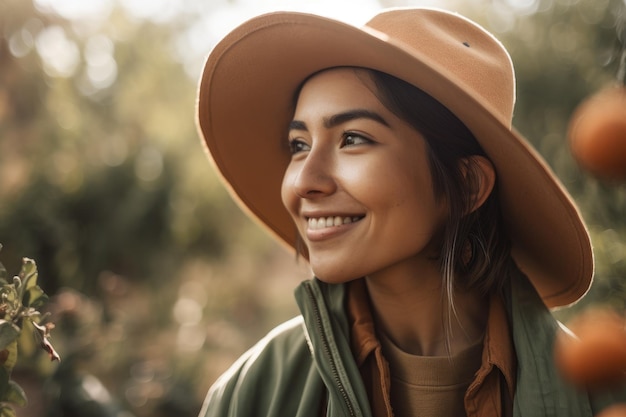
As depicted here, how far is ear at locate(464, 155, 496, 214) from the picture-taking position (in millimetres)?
1897

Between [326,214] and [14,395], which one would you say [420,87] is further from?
[14,395]

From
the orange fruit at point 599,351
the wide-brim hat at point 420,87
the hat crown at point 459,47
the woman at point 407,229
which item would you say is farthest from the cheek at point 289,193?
the orange fruit at point 599,351

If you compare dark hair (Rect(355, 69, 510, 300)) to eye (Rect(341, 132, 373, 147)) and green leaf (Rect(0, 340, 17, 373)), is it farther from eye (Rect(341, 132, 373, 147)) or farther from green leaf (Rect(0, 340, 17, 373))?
green leaf (Rect(0, 340, 17, 373))

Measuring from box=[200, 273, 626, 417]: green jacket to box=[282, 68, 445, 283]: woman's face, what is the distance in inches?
5.9

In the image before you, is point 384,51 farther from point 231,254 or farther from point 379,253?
point 231,254

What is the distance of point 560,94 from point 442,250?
312 cm

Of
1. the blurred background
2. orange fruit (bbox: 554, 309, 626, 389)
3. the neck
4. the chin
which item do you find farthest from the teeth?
the blurred background

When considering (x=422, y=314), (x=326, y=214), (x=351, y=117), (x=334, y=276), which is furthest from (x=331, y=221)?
(x=422, y=314)

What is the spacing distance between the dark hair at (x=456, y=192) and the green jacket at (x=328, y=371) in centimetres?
9

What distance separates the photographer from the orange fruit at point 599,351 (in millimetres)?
824

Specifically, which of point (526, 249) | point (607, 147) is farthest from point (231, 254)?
point (607, 147)

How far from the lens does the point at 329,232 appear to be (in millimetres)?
1799

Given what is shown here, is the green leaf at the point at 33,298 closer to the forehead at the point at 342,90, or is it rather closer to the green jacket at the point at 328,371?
the green jacket at the point at 328,371

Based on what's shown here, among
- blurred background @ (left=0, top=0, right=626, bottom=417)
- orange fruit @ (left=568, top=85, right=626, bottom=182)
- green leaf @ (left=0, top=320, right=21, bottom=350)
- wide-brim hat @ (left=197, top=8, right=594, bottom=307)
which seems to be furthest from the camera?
blurred background @ (left=0, top=0, right=626, bottom=417)
